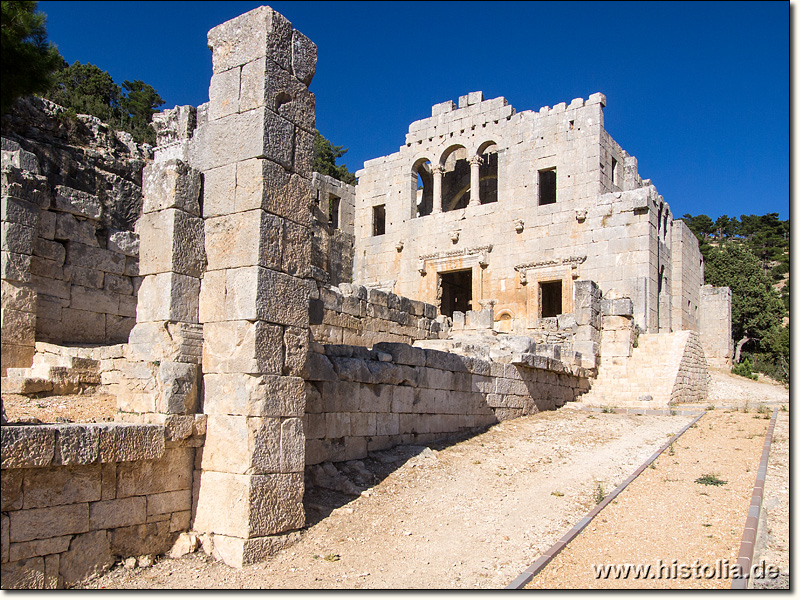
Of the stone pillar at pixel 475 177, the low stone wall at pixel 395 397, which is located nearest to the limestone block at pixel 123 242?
the low stone wall at pixel 395 397

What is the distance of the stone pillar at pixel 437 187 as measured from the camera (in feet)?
80.8

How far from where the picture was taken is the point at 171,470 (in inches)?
231

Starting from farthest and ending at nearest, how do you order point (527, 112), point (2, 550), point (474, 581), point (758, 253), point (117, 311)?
point (758, 253), point (527, 112), point (117, 311), point (474, 581), point (2, 550)

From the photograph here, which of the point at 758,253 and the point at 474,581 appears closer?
the point at 474,581

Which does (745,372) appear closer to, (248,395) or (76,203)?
(76,203)

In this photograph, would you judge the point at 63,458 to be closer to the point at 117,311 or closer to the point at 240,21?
the point at 240,21

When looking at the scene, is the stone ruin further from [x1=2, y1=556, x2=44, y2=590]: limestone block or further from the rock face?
the rock face

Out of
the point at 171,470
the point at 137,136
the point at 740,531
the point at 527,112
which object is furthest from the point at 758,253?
the point at 171,470

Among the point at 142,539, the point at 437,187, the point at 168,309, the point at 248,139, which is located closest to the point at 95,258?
the point at 168,309

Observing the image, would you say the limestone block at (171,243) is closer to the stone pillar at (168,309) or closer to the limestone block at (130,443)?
the stone pillar at (168,309)

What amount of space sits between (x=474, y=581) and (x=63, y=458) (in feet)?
10.8

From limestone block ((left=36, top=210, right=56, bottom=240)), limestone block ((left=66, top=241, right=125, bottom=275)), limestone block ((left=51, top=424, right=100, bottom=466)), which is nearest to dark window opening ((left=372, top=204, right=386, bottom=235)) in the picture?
limestone block ((left=66, top=241, right=125, bottom=275))

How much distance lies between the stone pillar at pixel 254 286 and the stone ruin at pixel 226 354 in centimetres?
2

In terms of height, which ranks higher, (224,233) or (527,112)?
(527,112)
